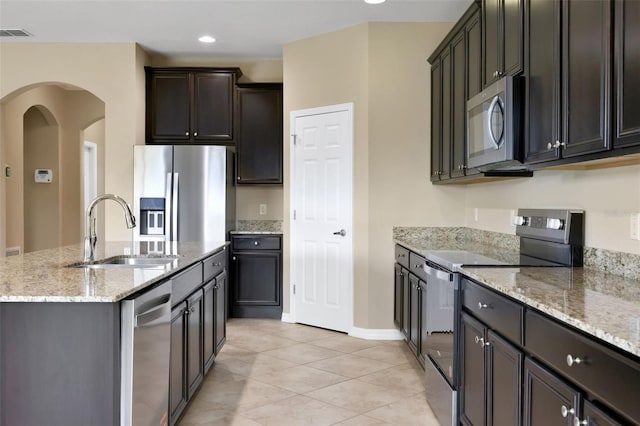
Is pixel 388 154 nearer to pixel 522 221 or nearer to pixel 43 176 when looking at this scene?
pixel 522 221

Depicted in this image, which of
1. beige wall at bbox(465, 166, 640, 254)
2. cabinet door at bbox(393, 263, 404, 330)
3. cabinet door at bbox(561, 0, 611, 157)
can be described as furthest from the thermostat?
cabinet door at bbox(561, 0, 611, 157)

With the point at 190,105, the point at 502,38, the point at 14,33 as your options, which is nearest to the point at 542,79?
the point at 502,38

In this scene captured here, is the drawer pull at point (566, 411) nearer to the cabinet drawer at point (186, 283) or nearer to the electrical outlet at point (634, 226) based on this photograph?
the electrical outlet at point (634, 226)

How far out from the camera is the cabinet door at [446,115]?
3789mm

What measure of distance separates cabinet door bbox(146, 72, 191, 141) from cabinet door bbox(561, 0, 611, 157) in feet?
13.8

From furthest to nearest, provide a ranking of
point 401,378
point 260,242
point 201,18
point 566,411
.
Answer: point 260,242, point 201,18, point 401,378, point 566,411

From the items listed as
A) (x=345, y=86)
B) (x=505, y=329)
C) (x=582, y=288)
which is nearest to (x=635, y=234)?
(x=582, y=288)

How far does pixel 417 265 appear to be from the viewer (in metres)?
3.44

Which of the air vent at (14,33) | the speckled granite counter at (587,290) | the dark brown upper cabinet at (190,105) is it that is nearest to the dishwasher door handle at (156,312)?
the speckled granite counter at (587,290)

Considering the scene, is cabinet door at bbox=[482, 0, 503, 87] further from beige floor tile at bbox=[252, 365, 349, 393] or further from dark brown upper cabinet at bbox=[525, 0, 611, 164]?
beige floor tile at bbox=[252, 365, 349, 393]

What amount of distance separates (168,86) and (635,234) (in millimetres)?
4716

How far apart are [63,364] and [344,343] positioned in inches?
114

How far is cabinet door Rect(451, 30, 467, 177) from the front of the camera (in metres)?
3.41

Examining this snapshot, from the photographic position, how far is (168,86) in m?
5.43
